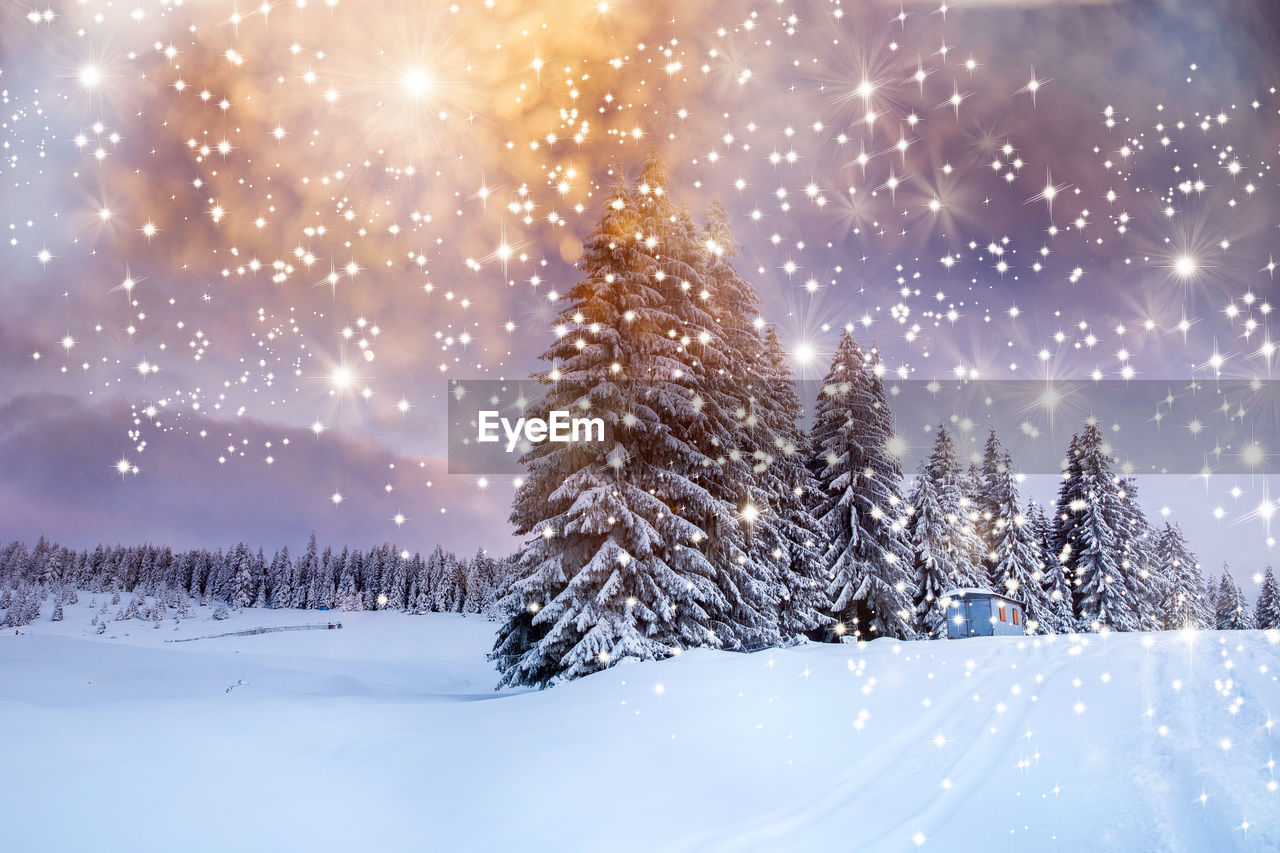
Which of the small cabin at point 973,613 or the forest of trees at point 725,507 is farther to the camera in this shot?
the small cabin at point 973,613

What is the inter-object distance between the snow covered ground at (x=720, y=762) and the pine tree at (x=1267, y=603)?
5528 centimetres

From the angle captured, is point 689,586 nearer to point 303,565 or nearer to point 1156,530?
point 1156,530

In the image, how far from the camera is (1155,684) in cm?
648

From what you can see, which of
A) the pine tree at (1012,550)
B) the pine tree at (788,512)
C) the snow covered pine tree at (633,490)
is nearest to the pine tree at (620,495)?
the snow covered pine tree at (633,490)

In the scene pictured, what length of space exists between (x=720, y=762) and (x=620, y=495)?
337 inches

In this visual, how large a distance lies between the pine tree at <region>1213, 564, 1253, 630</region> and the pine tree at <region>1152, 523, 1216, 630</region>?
2074mm

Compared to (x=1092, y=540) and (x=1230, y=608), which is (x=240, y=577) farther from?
(x=1230, y=608)

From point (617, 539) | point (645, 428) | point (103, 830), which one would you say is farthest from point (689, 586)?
point (103, 830)

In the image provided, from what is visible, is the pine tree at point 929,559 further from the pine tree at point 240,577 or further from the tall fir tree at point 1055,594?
the pine tree at point 240,577

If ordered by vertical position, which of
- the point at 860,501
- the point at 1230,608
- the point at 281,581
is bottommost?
the point at 281,581

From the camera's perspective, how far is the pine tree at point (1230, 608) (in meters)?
49.1

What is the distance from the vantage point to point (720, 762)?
6113 millimetres

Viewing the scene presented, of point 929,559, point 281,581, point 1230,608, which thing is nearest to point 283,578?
point 281,581

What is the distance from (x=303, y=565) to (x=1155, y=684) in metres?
128
